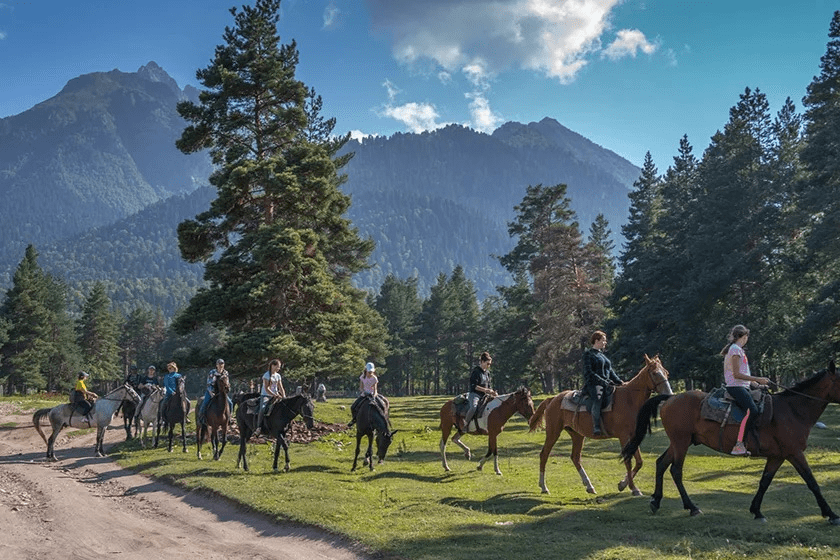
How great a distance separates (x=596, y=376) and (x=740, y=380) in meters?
3.31

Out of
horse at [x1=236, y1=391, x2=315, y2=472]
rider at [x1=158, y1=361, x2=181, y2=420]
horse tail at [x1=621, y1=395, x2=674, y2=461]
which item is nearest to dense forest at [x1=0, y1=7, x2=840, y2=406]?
rider at [x1=158, y1=361, x2=181, y2=420]

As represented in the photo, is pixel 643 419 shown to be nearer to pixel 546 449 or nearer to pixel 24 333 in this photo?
pixel 546 449

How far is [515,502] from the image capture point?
556 inches

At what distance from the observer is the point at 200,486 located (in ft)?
54.8

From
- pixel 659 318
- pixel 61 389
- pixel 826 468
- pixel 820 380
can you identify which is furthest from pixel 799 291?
pixel 61 389

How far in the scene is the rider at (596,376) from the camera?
14336 millimetres

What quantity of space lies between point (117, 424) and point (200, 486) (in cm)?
2023

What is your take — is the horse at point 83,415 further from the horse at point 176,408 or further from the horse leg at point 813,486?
the horse leg at point 813,486

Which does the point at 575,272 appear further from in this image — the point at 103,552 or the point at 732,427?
the point at 103,552

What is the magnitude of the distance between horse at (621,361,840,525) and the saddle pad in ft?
6.57

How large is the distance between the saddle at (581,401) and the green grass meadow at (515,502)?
6.73 feet

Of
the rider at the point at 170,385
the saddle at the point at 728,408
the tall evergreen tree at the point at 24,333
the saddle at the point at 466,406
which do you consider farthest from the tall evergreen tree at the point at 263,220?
the tall evergreen tree at the point at 24,333

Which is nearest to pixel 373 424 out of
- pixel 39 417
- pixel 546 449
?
pixel 546 449

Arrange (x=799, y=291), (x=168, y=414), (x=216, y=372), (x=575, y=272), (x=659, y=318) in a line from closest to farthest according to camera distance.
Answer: (x=216, y=372) → (x=168, y=414) → (x=799, y=291) → (x=659, y=318) → (x=575, y=272)
